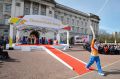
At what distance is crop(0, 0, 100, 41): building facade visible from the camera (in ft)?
186

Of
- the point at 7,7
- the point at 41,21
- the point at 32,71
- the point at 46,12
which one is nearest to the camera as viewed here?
the point at 32,71

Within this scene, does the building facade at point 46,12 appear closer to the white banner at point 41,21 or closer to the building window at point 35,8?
the building window at point 35,8

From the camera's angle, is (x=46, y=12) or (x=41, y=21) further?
(x=46, y=12)

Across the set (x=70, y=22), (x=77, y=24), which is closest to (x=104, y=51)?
(x=70, y=22)

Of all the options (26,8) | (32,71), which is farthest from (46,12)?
(32,71)

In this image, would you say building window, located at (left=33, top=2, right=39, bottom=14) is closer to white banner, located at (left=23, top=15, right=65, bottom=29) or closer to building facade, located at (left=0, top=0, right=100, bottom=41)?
building facade, located at (left=0, top=0, right=100, bottom=41)

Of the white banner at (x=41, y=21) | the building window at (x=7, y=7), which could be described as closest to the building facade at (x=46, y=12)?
the building window at (x=7, y=7)

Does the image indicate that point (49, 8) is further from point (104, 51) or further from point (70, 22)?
point (104, 51)

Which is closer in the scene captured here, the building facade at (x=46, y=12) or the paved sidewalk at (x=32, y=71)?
the paved sidewalk at (x=32, y=71)

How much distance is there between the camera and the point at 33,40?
3438cm

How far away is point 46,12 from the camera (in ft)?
231

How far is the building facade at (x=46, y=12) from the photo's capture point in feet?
186

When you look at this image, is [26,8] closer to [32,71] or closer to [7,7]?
[7,7]

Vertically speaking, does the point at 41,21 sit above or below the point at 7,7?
below
